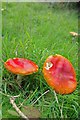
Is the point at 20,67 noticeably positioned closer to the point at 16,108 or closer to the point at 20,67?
the point at 20,67

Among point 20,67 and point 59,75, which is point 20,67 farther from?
point 59,75

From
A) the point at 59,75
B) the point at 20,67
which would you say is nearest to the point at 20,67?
the point at 20,67

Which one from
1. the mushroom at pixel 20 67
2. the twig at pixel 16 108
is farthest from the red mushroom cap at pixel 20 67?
the twig at pixel 16 108

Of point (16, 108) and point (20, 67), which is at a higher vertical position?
point (20, 67)

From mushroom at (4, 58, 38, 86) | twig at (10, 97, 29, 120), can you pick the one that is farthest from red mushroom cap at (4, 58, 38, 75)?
twig at (10, 97, 29, 120)

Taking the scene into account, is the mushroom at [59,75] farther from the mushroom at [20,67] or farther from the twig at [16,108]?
the twig at [16,108]

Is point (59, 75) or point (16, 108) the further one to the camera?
point (59, 75)

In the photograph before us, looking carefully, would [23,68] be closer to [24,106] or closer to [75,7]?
[24,106]

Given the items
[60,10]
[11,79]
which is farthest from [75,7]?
[11,79]
